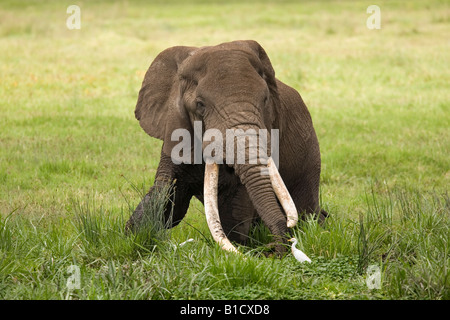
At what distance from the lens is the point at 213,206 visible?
6.67 m

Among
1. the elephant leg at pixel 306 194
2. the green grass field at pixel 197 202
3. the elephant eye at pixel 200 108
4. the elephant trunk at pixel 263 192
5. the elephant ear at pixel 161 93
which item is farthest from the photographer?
the elephant leg at pixel 306 194

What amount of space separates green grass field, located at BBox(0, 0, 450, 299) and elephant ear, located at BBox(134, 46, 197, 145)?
0.78 meters

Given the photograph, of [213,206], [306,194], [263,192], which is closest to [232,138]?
[263,192]

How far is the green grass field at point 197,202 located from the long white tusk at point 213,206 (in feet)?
0.41

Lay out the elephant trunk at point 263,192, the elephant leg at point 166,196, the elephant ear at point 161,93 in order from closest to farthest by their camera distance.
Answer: the elephant trunk at point 263,192 → the elephant leg at point 166,196 → the elephant ear at point 161,93

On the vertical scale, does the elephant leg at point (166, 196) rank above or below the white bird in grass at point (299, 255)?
above

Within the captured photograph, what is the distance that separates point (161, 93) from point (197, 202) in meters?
2.81

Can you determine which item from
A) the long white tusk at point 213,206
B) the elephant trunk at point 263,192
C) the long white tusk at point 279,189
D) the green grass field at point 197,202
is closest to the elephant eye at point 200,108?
the long white tusk at point 213,206

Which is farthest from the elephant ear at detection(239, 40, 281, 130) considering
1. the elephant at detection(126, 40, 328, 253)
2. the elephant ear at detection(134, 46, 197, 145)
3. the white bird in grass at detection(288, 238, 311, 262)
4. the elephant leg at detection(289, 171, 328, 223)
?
the white bird in grass at detection(288, 238, 311, 262)

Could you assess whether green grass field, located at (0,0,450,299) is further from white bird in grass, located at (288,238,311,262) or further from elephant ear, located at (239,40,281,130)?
elephant ear, located at (239,40,281,130)

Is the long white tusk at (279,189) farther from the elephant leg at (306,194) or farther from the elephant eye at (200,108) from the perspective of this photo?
the elephant leg at (306,194)

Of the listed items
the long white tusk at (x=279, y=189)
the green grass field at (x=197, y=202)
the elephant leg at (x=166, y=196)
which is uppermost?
the long white tusk at (x=279, y=189)

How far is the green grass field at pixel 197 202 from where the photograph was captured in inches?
238

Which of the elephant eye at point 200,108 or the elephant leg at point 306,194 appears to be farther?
the elephant leg at point 306,194
